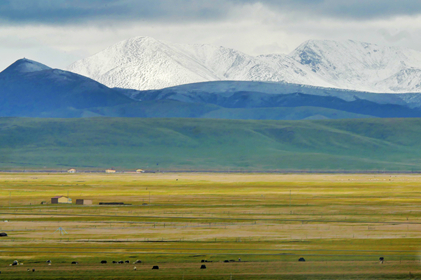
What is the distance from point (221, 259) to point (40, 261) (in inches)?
473

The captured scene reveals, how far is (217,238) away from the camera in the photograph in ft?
192

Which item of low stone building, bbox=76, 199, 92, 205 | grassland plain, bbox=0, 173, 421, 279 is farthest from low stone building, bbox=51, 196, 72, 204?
grassland plain, bbox=0, 173, 421, 279

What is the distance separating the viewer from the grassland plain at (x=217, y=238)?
44.8m

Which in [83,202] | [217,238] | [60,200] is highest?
[217,238]

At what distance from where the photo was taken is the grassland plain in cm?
Answer: 4481

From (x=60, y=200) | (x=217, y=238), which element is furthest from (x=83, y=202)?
(x=217, y=238)

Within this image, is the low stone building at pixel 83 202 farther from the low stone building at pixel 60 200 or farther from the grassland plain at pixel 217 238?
the grassland plain at pixel 217 238

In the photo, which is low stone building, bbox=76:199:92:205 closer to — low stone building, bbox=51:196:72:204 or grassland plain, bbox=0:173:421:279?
low stone building, bbox=51:196:72:204

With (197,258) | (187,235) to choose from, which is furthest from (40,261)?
(187,235)

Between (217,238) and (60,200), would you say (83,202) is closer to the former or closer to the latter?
(60,200)

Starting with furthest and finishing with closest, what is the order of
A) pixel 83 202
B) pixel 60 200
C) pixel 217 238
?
pixel 60 200 → pixel 83 202 → pixel 217 238

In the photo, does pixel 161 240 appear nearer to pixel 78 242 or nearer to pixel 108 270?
pixel 78 242

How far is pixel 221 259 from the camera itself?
1905 inches

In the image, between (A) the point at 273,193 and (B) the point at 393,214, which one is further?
(A) the point at 273,193
